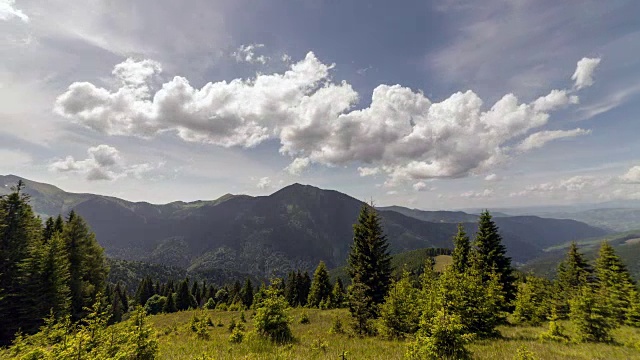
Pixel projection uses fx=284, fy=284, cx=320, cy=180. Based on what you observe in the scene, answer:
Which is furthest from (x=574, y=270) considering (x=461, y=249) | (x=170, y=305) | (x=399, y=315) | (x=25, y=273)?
(x=170, y=305)

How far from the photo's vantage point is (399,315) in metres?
16.5

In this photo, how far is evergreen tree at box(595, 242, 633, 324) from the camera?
2931 centimetres

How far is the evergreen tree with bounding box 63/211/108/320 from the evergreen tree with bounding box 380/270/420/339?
38.1 metres

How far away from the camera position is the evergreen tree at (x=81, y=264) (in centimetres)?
3741

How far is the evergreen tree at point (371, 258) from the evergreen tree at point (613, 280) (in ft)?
63.9

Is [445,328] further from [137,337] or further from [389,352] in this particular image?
[137,337]

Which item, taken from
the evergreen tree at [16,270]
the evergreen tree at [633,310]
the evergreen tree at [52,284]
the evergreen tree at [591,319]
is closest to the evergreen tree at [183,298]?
the evergreen tree at [52,284]

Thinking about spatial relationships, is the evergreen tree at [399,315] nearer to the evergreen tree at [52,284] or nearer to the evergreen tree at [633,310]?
the evergreen tree at [633,310]

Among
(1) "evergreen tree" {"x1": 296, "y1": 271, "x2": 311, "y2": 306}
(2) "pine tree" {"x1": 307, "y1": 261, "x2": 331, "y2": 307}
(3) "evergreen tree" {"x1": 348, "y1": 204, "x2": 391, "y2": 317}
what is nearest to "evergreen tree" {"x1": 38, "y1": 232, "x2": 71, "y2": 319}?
(3) "evergreen tree" {"x1": 348, "y1": 204, "x2": 391, "y2": 317}

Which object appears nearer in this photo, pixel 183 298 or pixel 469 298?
pixel 469 298

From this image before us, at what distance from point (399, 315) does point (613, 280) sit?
35.7m

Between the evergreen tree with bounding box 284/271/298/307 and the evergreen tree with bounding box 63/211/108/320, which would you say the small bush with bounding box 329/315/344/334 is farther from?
the evergreen tree with bounding box 284/271/298/307

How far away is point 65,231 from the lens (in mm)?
40688

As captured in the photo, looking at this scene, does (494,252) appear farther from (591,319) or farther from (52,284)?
(52,284)
